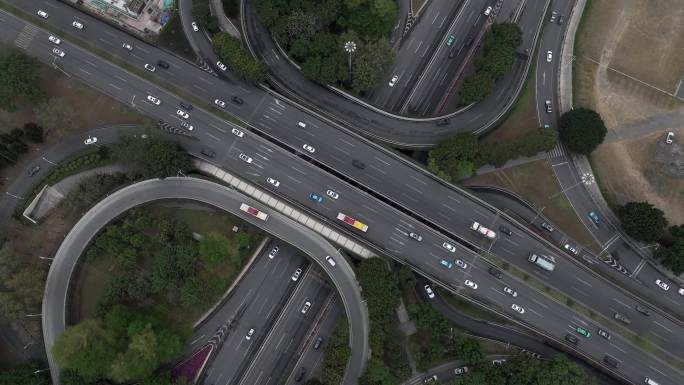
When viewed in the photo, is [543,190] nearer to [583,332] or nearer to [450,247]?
[450,247]

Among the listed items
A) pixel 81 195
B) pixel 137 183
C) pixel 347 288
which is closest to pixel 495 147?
pixel 347 288

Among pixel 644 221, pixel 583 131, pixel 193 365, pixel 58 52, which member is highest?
pixel 583 131

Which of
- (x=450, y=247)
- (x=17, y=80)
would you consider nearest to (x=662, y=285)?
(x=450, y=247)

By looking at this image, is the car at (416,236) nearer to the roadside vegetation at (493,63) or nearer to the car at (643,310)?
the roadside vegetation at (493,63)

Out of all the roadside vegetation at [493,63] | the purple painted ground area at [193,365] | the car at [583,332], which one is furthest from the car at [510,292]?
the purple painted ground area at [193,365]

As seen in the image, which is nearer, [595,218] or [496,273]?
[496,273]

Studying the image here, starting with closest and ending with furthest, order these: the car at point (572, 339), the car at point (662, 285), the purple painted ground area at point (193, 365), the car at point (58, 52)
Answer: the car at point (572, 339) < the purple painted ground area at point (193, 365) < the car at point (662, 285) < the car at point (58, 52)

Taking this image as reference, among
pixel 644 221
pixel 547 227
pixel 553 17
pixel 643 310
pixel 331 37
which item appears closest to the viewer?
pixel 643 310
